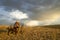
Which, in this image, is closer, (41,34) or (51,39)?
(51,39)

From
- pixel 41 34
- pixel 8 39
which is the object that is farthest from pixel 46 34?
pixel 8 39

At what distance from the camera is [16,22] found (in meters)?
13.9

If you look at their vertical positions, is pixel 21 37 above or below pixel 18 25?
below

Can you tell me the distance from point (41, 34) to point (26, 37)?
0.98m

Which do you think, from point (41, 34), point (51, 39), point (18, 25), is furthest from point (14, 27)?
point (51, 39)

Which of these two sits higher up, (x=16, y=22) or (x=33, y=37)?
(x=16, y=22)

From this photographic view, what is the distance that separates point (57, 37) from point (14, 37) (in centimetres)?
216

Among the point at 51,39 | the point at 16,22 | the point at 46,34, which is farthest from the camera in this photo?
the point at 16,22

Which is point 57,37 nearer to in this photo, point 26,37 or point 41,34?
point 41,34

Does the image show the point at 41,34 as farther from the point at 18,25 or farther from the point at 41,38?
the point at 18,25

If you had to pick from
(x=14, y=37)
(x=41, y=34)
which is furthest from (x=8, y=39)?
(x=41, y=34)

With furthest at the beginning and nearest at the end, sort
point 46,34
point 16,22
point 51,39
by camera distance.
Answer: point 16,22 → point 46,34 → point 51,39

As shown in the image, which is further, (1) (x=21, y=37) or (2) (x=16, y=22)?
(2) (x=16, y=22)

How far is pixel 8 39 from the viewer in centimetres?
1024
